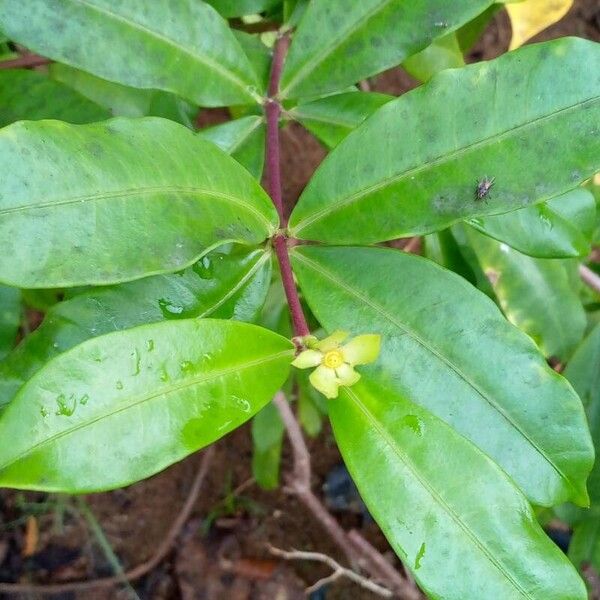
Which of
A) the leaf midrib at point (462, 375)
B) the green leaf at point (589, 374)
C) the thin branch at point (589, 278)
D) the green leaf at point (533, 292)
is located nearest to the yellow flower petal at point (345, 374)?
the leaf midrib at point (462, 375)

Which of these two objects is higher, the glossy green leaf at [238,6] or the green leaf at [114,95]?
the glossy green leaf at [238,6]

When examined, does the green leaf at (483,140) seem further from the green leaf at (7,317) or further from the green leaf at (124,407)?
the green leaf at (7,317)

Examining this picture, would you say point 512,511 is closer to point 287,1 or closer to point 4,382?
point 4,382

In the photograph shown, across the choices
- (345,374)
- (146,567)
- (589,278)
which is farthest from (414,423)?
(146,567)

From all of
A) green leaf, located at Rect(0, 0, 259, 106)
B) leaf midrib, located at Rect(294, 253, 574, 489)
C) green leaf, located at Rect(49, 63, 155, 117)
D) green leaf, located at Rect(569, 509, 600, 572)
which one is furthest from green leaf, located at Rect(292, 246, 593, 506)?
green leaf, located at Rect(569, 509, 600, 572)

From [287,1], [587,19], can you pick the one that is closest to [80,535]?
[287,1]

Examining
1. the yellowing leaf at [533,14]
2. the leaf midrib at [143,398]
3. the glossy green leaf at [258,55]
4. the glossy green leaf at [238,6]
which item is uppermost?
the yellowing leaf at [533,14]

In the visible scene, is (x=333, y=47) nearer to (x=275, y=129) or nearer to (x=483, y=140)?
(x=275, y=129)
